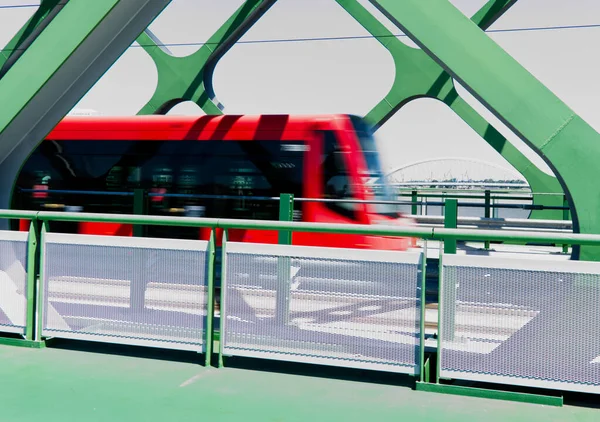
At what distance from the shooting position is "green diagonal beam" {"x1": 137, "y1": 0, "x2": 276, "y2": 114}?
2688 cm

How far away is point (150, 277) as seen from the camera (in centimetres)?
560

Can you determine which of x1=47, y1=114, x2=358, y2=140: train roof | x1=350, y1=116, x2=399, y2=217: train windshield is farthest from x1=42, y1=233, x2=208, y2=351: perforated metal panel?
x1=47, y1=114, x2=358, y2=140: train roof

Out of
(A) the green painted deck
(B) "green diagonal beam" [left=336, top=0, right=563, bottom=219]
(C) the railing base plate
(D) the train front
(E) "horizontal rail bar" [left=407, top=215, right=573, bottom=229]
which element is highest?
(B) "green diagonal beam" [left=336, top=0, right=563, bottom=219]

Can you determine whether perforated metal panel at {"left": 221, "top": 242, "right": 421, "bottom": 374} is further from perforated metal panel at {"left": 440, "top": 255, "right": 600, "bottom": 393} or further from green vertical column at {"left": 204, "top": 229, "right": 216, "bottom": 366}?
perforated metal panel at {"left": 440, "top": 255, "right": 600, "bottom": 393}

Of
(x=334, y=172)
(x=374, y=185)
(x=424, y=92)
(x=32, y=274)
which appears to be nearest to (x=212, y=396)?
(x=32, y=274)

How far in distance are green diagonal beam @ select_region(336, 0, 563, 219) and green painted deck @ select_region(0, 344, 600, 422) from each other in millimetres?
21316

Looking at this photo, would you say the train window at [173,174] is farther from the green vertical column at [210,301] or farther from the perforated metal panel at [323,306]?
the perforated metal panel at [323,306]

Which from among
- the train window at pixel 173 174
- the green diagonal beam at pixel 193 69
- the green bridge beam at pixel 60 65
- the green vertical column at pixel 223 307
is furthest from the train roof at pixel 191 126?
the green diagonal beam at pixel 193 69

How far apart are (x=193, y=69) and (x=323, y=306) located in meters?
23.5

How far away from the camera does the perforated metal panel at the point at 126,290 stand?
5.54 metres

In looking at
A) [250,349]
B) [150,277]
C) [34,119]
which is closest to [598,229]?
[250,349]

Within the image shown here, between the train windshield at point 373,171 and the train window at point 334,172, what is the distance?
16.1 inches

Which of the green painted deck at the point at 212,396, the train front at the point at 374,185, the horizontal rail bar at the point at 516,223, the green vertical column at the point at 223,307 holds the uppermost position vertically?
the train front at the point at 374,185

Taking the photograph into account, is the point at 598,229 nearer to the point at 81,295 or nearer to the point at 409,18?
the point at 409,18
